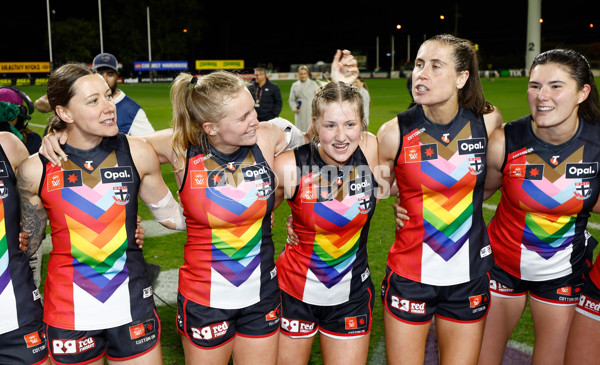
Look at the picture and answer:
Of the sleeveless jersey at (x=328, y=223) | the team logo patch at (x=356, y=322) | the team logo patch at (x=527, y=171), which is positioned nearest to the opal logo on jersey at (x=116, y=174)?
the sleeveless jersey at (x=328, y=223)

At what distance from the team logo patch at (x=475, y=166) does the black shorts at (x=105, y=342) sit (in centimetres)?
194

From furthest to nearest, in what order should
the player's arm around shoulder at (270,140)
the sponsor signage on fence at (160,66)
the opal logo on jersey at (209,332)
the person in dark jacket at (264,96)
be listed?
1. the sponsor signage on fence at (160,66)
2. the person in dark jacket at (264,96)
3. the player's arm around shoulder at (270,140)
4. the opal logo on jersey at (209,332)

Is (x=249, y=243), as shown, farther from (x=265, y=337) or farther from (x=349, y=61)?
(x=349, y=61)

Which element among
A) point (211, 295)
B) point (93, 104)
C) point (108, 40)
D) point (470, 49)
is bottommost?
point (211, 295)

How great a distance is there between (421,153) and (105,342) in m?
1.99

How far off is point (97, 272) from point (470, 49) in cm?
241

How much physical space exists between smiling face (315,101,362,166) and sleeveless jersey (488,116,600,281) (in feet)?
3.28

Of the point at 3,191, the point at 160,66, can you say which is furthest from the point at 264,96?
the point at 160,66

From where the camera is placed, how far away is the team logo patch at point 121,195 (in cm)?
294

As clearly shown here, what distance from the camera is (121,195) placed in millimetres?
2953

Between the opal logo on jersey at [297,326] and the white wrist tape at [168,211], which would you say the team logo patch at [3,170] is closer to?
the white wrist tape at [168,211]

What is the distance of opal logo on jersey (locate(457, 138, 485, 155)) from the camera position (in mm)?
3314

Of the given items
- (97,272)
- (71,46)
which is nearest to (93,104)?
(97,272)

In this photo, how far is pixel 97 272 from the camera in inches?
114
